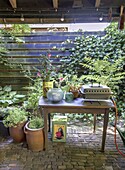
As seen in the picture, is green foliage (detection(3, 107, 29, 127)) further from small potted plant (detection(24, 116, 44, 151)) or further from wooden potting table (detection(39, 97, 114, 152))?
wooden potting table (detection(39, 97, 114, 152))

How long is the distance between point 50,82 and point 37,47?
160 centimetres

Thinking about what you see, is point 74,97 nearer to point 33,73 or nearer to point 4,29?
point 33,73

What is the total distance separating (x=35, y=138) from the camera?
6.12ft

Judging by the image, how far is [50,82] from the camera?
6.46ft

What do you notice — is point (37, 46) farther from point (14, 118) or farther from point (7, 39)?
point (14, 118)

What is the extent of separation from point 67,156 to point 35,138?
0.47 meters

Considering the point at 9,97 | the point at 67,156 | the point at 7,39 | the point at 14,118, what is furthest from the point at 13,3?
the point at 67,156

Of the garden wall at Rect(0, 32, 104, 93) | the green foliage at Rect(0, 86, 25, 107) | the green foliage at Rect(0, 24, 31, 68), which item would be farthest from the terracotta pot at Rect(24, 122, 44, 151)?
the green foliage at Rect(0, 24, 31, 68)

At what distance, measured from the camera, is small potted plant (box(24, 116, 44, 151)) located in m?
1.86

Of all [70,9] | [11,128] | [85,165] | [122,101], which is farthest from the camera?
[122,101]

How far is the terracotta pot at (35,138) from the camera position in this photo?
1.86 metres

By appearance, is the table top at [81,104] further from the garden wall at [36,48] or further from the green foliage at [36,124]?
the garden wall at [36,48]

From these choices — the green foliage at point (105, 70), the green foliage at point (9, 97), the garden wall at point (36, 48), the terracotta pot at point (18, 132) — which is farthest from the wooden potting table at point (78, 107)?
the garden wall at point (36, 48)

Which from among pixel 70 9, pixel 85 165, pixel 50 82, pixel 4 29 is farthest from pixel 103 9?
pixel 4 29
